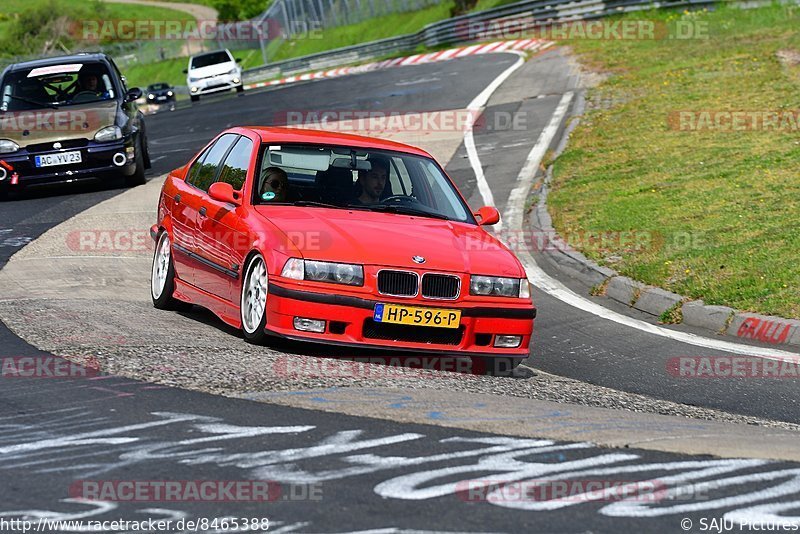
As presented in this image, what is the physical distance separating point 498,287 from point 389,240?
76 cm

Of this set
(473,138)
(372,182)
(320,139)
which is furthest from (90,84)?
(372,182)

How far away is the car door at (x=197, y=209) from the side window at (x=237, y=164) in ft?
0.53

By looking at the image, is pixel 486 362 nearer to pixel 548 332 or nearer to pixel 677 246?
pixel 548 332

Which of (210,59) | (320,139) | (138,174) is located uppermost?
(210,59)

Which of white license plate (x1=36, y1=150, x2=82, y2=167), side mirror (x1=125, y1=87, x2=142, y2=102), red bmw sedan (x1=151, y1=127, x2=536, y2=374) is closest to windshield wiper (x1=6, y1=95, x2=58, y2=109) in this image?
white license plate (x1=36, y1=150, x2=82, y2=167)

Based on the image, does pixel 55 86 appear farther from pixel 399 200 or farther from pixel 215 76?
pixel 215 76


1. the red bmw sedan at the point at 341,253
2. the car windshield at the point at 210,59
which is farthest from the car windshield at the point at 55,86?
the car windshield at the point at 210,59

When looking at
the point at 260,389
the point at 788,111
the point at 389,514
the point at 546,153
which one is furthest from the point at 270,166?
the point at 788,111

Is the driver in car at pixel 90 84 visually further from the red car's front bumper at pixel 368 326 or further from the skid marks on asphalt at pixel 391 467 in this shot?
the skid marks on asphalt at pixel 391 467

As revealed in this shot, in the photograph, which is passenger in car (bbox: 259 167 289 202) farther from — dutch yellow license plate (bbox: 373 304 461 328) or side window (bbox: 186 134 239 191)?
dutch yellow license plate (bbox: 373 304 461 328)

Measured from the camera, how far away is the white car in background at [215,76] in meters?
45.5

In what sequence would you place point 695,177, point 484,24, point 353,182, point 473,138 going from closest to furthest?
point 353,182
point 695,177
point 473,138
point 484,24

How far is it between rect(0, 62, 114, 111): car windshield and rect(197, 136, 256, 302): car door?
30.8ft

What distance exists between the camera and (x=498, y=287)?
844cm
